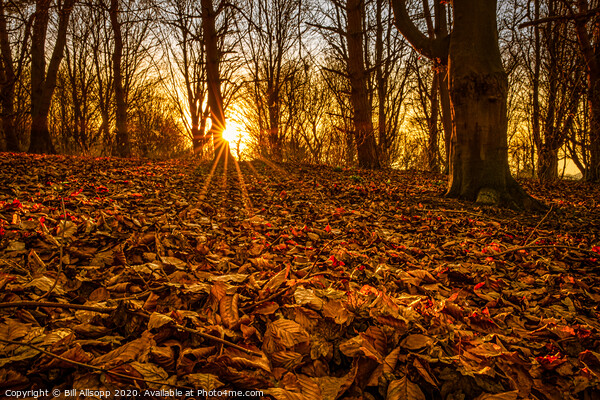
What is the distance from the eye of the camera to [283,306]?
1.34 metres

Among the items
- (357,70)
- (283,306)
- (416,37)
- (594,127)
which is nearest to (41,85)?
(357,70)

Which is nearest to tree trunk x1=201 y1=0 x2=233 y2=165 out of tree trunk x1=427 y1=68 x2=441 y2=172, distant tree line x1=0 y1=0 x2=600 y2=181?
distant tree line x1=0 y1=0 x2=600 y2=181

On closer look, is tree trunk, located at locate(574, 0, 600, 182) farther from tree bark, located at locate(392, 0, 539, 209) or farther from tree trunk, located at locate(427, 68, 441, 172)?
tree bark, located at locate(392, 0, 539, 209)

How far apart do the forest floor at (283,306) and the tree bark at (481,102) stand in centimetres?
98

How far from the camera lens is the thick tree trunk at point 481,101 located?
395cm

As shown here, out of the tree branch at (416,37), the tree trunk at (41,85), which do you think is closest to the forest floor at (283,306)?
the tree branch at (416,37)

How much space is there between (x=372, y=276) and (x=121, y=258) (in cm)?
151

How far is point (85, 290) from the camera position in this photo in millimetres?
1479

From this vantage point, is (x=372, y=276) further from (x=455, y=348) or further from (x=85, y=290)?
(x=85, y=290)

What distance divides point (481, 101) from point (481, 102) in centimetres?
1

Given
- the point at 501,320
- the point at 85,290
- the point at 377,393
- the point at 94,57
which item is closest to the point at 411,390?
the point at 377,393

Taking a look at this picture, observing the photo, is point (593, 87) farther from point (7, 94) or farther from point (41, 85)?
point (7, 94)

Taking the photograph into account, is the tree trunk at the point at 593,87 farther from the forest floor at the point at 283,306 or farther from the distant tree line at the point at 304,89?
the forest floor at the point at 283,306

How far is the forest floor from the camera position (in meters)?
0.98
